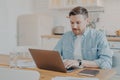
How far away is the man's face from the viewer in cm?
220

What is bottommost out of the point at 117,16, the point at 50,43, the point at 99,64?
the point at 50,43

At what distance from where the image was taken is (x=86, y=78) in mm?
1420

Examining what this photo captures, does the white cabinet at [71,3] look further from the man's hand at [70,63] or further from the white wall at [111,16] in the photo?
the man's hand at [70,63]

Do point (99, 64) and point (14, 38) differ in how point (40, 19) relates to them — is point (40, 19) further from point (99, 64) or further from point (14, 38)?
point (99, 64)

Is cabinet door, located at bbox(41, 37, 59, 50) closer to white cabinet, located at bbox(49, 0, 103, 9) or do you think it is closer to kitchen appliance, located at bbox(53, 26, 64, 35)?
kitchen appliance, located at bbox(53, 26, 64, 35)

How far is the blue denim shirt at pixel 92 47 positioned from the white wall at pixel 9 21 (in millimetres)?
2161

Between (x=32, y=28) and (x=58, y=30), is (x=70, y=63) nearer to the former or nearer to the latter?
(x=32, y=28)

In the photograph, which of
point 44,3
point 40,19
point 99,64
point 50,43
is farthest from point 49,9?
point 99,64

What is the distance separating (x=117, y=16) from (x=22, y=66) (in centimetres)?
286

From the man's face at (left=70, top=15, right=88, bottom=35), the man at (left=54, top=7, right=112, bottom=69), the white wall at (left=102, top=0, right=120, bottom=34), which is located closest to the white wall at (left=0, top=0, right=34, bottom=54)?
the white wall at (left=102, top=0, right=120, bottom=34)

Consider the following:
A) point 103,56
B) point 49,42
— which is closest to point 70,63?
point 103,56

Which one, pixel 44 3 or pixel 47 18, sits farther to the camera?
pixel 44 3

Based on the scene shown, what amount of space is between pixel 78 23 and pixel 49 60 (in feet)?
2.32

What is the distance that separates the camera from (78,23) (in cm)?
223
